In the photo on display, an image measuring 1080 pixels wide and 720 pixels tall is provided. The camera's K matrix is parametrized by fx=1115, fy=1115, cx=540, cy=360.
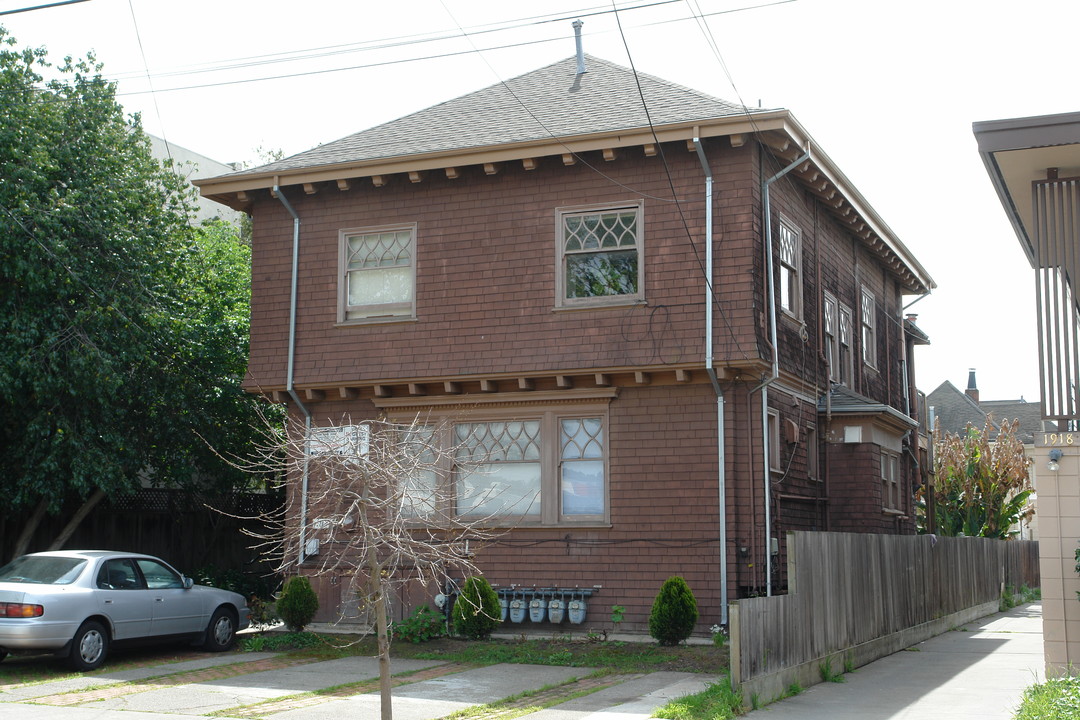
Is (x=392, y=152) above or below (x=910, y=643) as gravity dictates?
above

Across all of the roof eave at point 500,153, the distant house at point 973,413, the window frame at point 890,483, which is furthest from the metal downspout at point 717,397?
the distant house at point 973,413

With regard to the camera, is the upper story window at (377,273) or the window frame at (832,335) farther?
the window frame at (832,335)

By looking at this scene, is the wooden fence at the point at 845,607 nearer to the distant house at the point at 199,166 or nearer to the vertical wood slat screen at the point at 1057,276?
the vertical wood slat screen at the point at 1057,276

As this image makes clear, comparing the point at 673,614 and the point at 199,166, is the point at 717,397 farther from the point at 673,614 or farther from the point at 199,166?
the point at 199,166

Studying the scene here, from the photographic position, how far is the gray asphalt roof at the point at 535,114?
16.5 metres

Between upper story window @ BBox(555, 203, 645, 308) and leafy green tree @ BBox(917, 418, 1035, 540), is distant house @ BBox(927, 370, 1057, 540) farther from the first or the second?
upper story window @ BBox(555, 203, 645, 308)

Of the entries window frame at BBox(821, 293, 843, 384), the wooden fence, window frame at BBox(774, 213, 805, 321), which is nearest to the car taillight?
the wooden fence

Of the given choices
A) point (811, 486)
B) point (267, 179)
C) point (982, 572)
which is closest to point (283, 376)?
point (267, 179)

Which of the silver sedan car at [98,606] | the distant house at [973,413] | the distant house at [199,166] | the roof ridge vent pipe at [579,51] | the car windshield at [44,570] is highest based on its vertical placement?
the distant house at [199,166]

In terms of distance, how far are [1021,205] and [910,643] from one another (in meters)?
7.77

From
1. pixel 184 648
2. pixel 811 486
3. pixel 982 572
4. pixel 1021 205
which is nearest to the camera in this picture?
pixel 1021 205

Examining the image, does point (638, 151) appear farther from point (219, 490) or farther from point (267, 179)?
point (219, 490)

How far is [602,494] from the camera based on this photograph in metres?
16.2

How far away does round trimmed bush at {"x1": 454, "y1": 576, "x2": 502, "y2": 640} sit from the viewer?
609 inches
